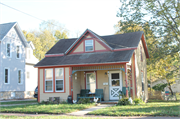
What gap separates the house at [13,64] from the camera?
24.7m

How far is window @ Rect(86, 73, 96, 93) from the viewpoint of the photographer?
18.4 m

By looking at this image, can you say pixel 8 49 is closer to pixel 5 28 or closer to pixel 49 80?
pixel 5 28

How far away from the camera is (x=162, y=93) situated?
902 inches

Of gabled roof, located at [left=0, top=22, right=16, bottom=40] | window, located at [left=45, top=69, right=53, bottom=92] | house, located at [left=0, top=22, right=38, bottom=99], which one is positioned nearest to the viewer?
window, located at [left=45, top=69, right=53, bottom=92]

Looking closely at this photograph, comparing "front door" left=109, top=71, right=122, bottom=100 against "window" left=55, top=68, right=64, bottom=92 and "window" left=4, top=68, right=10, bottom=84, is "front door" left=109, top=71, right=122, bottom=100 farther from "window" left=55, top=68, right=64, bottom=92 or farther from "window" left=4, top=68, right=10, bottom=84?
"window" left=4, top=68, right=10, bottom=84

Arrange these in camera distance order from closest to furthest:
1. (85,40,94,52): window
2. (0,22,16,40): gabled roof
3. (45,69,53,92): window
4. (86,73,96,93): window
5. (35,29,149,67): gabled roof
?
1. (35,29,149,67): gabled roof
2. (45,69,53,92): window
3. (86,73,96,93): window
4. (85,40,94,52): window
5. (0,22,16,40): gabled roof

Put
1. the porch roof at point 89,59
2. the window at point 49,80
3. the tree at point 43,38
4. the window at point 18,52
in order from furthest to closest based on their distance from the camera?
the tree at point 43,38 < the window at point 18,52 < the window at point 49,80 < the porch roof at point 89,59

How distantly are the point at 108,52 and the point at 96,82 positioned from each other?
9.19 ft

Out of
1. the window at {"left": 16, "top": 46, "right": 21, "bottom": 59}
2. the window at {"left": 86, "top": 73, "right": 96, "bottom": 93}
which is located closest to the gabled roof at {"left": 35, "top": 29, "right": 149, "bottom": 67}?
the window at {"left": 86, "top": 73, "right": 96, "bottom": 93}

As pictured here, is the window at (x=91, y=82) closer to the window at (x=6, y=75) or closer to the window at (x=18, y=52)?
the window at (x=6, y=75)

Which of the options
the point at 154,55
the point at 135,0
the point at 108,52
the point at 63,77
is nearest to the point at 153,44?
the point at 154,55

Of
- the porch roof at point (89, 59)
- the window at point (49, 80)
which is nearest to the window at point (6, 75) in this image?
the porch roof at point (89, 59)

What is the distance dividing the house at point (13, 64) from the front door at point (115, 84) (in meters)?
13.4

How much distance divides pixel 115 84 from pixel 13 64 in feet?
47.8
